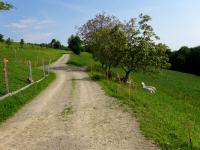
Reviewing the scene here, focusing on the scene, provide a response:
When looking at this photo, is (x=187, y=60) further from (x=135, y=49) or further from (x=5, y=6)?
(x=5, y=6)

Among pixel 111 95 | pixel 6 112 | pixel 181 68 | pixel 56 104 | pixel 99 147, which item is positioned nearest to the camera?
pixel 99 147

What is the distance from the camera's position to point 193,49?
11888cm

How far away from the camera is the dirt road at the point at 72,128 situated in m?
11.5

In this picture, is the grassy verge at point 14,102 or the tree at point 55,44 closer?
the grassy verge at point 14,102

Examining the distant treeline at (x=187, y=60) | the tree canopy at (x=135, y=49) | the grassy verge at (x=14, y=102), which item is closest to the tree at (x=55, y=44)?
the distant treeline at (x=187, y=60)

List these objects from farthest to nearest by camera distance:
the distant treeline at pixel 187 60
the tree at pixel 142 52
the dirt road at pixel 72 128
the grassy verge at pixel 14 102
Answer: the distant treeline at pixel 187 60 → the tree at pixel 142 52 → the grassy verge at pixel 14 102 → the dirt road at pixel 72 128

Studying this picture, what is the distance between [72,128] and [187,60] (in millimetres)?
106490

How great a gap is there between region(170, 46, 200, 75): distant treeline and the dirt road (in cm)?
9473

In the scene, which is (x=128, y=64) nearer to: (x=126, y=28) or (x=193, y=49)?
(x=126, y=28)

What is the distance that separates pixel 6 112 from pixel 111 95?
8113 millimetres

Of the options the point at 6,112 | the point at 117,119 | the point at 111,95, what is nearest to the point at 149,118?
the point at 117,119

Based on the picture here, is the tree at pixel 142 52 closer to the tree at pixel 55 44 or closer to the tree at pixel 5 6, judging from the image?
the tree at pixel 5 6

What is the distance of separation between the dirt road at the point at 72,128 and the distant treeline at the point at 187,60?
Result: 94.7 metres

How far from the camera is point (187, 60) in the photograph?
117 m
